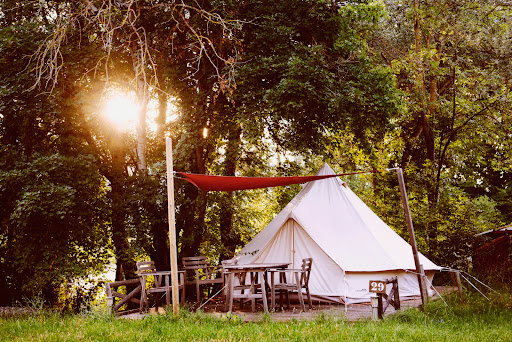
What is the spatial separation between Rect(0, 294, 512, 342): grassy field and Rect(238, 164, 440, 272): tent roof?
207 centimetres

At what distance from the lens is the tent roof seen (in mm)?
8469

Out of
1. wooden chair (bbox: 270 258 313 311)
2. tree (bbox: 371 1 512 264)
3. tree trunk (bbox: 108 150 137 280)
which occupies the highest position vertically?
tree (bbox: 371 1 512 264)

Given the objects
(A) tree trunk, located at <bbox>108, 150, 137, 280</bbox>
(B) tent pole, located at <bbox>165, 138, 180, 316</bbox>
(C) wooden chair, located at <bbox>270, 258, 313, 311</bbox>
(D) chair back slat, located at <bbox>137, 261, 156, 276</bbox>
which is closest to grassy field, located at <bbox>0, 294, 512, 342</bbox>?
(B) tent pole, located at <bbox>165, 138, 180, 316</bbox>

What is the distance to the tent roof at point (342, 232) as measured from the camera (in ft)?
27.8

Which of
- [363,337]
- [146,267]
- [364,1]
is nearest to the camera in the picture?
[363,337]

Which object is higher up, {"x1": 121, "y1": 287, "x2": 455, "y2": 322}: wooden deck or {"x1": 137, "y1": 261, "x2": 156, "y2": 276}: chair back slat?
{"x1": 137, "y1": 261, "x2": 156, "y2": 276}: chair back slat

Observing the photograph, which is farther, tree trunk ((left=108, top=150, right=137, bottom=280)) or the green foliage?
tree trunk ((left=108, top=150, right=137, bottom=280))

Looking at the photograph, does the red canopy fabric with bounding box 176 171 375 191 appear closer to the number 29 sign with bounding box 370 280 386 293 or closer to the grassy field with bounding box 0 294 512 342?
the number 29 sign with bounding box 370 280 386 293

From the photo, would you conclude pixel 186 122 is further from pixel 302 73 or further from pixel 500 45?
pixel 500 45

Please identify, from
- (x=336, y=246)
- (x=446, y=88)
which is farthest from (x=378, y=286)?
(x=446, y=88)

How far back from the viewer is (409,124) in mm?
15383

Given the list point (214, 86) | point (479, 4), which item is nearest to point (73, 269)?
point (214, 86)

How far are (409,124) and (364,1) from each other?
6504 millimetres

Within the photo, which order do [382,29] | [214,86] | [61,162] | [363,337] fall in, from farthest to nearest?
[382,29] < [214,86] < [61,162] < [363,337]
